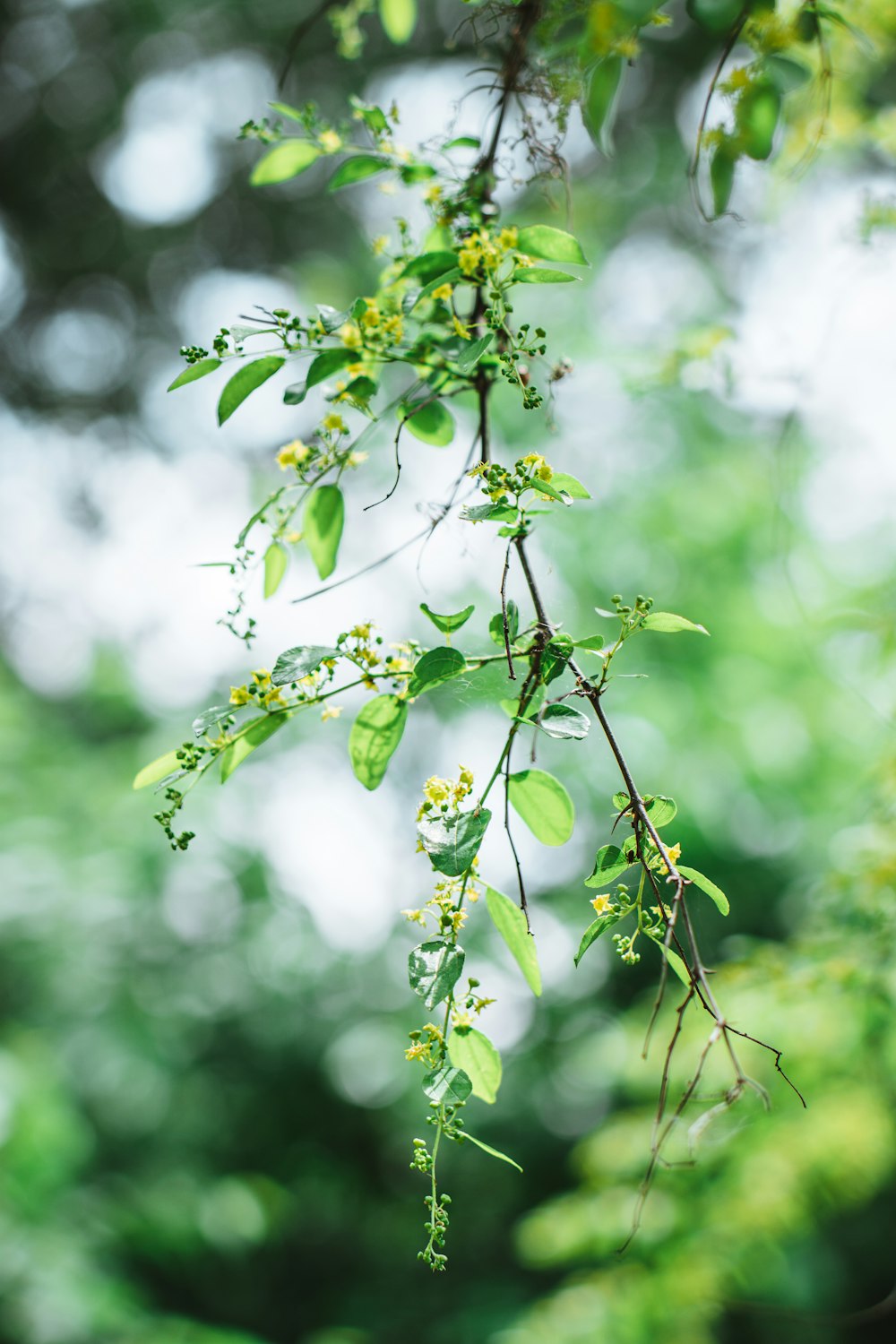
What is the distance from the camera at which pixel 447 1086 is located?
0.38 metres

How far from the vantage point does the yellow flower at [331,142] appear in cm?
53

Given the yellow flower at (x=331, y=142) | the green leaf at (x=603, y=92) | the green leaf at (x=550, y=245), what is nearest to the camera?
the green leaf at (x=603, y=92)

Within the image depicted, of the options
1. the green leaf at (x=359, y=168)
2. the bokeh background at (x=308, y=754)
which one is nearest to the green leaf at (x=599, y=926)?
the green leaf at (x=359, y=168)

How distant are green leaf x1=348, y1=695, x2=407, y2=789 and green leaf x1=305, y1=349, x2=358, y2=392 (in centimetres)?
15

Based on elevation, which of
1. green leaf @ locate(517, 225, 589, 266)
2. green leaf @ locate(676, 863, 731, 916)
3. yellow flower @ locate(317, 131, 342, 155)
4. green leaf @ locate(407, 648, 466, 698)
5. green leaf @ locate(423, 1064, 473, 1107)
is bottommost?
green leaf @ locate(423, 1064, 473, 1107)

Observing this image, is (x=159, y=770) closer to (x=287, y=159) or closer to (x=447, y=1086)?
(x=447, y=1086)

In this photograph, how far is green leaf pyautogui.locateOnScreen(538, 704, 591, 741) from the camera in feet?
1.22

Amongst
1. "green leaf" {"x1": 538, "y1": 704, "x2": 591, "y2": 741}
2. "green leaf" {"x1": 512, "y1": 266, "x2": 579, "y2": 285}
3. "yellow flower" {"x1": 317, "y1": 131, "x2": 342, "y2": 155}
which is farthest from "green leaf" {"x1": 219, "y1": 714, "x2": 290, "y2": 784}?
"yellow flower" {"x1": 317, "y1": 131, "x2": 342, "y2": 155}

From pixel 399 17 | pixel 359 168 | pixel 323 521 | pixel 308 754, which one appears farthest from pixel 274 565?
pixel 308 754

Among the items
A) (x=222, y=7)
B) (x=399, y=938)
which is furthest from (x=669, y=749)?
(x=222, y=7)

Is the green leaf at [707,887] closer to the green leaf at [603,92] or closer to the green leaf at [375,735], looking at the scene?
the green leaf at [375,735]

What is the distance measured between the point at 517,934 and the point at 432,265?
31cm

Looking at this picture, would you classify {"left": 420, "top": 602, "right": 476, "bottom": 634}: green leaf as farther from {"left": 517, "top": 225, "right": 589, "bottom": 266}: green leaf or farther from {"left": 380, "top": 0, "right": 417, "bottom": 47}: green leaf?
{"left": 380, "top": 0, "right": 417, "bottom": 47}: green leaf

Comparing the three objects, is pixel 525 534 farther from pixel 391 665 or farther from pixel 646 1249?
pixel 646 1249
